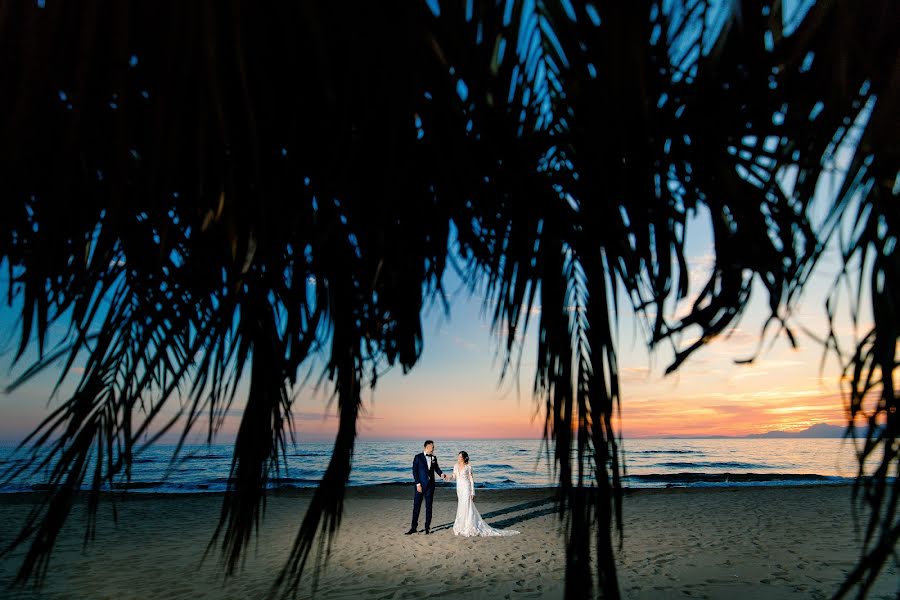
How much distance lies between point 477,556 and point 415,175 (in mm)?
8389

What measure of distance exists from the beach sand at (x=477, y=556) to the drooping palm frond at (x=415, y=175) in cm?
290

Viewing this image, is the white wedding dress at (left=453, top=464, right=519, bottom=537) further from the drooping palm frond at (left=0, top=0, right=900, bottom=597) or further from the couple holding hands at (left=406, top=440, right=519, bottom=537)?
the drooping palm frond at (left=0, top=0, right=900, bottom=597)

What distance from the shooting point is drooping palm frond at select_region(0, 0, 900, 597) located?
0.44 m

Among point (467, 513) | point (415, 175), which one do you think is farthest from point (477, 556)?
point (415, 175)

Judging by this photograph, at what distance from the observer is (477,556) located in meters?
8.24

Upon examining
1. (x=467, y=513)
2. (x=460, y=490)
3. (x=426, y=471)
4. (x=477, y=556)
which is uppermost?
(x=426, y=471)

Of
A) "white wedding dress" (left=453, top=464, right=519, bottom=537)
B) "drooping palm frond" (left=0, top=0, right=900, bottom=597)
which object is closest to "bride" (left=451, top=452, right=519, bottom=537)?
"white wedding dress" (left=453, top=464, right=519, bottom=537)

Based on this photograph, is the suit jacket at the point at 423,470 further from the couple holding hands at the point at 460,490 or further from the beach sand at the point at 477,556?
the beach sand at the point at 477,556

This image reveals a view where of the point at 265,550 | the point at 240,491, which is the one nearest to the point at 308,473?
the point at 265,550

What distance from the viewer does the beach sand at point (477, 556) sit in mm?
6652

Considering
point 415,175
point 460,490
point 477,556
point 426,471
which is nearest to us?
point 415,175

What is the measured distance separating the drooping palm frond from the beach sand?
114 inches

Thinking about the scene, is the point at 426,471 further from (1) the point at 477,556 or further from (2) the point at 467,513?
(1) the point at 477,556

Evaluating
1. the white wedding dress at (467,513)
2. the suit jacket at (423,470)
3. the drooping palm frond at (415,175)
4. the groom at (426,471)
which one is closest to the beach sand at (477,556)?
the white wedding dress at (467,513)
